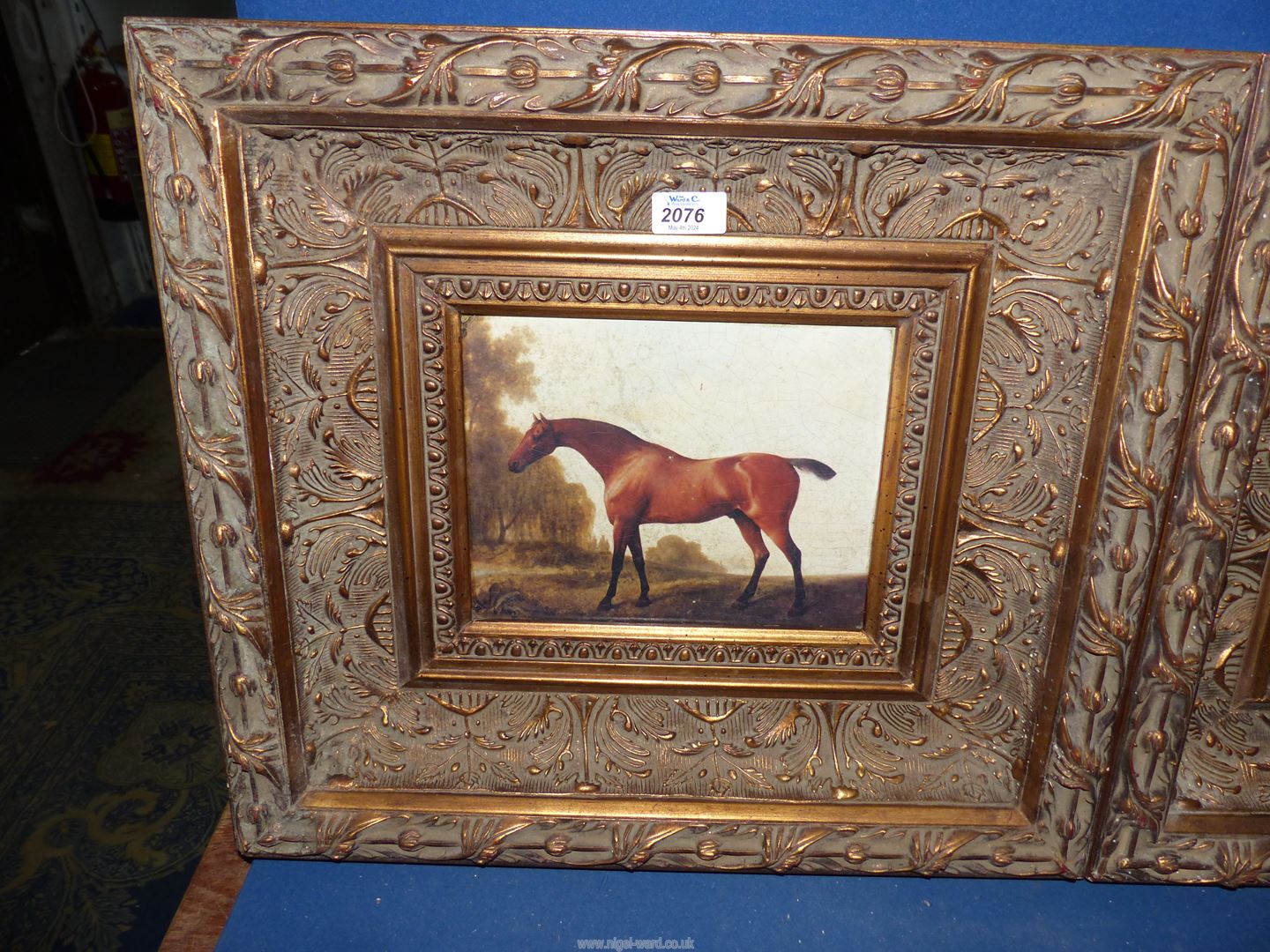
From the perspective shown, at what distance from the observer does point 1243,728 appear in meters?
0.94

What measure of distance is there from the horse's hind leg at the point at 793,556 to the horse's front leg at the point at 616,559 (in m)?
0.13

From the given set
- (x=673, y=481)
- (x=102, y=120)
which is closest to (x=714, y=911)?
(x=673, y=481)

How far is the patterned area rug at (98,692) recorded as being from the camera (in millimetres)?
1271

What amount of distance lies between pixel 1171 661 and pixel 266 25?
36.1 inches

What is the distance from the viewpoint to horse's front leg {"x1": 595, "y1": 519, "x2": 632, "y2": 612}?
885mm

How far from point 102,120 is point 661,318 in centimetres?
339

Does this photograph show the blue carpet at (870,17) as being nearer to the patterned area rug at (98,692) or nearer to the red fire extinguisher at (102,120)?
the patterned area rug at (98,692)

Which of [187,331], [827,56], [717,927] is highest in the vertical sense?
[827,56]

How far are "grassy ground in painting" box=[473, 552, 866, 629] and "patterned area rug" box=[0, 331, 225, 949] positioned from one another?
0.75m

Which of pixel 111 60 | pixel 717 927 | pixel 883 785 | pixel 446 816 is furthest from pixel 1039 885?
pixel 111 60

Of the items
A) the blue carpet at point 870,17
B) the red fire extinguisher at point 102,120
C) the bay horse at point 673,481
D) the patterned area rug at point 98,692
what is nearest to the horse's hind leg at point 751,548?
the bay horse at point 673,481

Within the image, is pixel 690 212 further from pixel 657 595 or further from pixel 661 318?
pixel 657 595

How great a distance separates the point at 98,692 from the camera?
1650 mm

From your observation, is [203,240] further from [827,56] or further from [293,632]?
[827,56]
